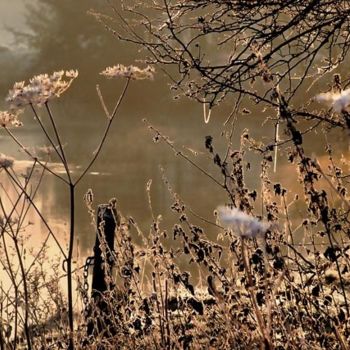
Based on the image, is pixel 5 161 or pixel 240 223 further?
pixel 5 161

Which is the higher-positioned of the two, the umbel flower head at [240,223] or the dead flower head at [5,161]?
the dead flower head at [5,161]

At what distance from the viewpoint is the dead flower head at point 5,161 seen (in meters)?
3.47

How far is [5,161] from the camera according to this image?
3.51 metres

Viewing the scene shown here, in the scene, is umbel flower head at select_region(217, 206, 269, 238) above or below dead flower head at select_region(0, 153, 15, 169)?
below

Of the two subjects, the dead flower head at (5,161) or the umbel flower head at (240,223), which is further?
the dead flower head at (5,161)

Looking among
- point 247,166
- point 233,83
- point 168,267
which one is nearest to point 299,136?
point 247,166

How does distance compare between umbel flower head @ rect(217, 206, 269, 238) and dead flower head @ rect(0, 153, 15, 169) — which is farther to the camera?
dead flower head @ rect(0, 153, 15, 169)

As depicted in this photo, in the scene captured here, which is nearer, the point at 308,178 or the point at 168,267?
the point at 308,178

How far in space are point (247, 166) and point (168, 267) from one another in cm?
68

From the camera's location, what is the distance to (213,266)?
11.6 feet

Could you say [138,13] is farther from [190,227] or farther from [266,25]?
[190,227]

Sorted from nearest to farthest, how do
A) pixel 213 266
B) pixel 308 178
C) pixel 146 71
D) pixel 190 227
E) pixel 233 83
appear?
pixel 308 178, pixel 213 266, pixel 190 227, pixel 146 71, pixel 233 83

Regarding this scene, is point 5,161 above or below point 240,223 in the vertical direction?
above

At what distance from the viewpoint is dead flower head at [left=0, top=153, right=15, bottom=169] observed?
3465mm
